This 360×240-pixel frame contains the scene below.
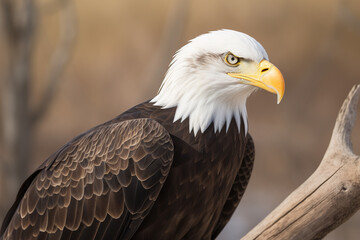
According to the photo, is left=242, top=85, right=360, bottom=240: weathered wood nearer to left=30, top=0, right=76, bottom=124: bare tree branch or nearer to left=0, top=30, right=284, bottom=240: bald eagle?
left=0, top=30, right=284, bottom=240: bald eagle

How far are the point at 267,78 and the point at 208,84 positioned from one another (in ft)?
1.04

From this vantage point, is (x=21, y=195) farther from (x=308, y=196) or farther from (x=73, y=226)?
(x=308, y=196)

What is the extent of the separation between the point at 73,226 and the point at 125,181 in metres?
0.37

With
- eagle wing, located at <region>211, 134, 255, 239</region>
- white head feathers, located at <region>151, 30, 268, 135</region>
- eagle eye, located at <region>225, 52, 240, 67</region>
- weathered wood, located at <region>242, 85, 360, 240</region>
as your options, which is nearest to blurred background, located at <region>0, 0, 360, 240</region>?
eagle wing, located at <region>211, 134, 255, 239</region>

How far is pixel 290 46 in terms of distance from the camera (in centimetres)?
1150

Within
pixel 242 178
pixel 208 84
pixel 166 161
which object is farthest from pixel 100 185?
pixel 242 178

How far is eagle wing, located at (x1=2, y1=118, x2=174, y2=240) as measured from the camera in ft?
10.5

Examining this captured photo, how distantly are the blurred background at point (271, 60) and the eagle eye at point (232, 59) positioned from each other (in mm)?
4964

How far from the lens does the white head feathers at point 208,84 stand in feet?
10.8

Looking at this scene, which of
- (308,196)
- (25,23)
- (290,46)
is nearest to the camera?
(308,196)

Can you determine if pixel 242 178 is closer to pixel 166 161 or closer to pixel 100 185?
pixel 166 161

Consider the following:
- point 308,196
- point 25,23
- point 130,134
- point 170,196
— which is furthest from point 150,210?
point 25,23

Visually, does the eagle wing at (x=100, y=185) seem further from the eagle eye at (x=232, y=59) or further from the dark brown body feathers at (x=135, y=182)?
the eagle eye at (x=232, y=59)

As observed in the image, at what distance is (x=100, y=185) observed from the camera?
3.27m
